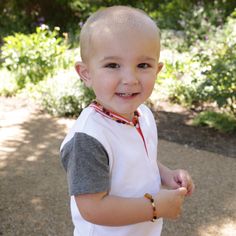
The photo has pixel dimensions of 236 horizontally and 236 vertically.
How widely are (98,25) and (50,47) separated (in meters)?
6.21

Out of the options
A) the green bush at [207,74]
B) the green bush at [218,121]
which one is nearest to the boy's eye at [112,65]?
the green bush at [207,74]

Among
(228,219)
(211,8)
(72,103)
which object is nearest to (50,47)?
(72,103)

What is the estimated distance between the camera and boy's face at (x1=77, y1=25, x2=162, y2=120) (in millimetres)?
1274

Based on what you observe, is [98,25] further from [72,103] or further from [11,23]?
[11,23]

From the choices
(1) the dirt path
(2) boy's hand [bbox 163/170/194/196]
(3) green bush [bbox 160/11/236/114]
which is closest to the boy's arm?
(2) boy's hand [bbox 163/170/194/196]

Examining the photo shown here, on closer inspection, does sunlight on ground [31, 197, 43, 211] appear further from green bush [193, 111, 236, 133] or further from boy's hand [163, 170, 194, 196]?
green bush [193, 111, 236, 133]

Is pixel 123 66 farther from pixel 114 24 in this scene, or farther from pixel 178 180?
pixel 178 180

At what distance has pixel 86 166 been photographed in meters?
1.25

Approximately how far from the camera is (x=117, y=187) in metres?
1.39

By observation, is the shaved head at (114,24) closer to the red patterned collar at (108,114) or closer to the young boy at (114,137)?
the young boy at (114,137)

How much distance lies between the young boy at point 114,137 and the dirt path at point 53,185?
69.3 inches

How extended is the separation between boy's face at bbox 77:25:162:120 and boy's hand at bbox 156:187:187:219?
0.32 meters

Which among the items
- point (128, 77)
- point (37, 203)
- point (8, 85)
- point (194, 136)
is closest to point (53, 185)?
point (37, 203)

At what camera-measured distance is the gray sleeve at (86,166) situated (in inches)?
49.4
